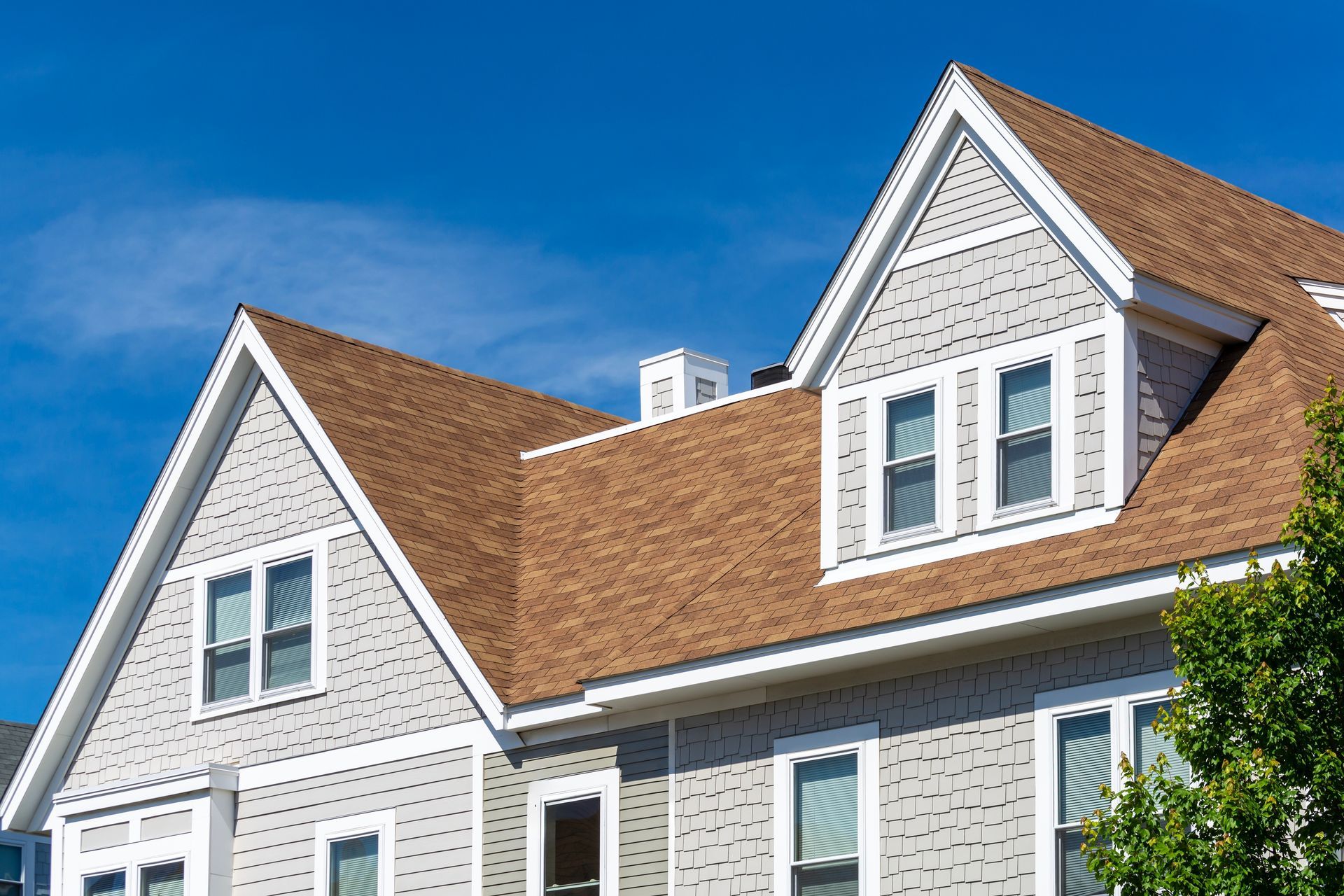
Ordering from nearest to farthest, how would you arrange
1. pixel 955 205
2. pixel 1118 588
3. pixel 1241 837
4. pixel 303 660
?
pixel 1241 837 → pixel 1118 588 → pixel 955 205 → pixel 303 660

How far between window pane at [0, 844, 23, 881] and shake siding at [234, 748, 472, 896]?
52.2ft

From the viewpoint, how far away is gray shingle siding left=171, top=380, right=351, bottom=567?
25.4m

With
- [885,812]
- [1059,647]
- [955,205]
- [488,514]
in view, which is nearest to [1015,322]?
[955,205]

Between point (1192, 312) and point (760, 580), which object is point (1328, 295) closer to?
point (1192, 312)

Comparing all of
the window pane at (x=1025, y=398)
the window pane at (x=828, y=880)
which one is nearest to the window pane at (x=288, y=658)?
the window pane at (x=828, y=880)

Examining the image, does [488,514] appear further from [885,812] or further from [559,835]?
[885,812]

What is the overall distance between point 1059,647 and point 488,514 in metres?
9.18

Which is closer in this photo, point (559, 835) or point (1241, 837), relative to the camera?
point (1241, 837)

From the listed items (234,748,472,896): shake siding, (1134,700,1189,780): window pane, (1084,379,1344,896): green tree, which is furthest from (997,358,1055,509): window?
(234,748,472,896): shake siding

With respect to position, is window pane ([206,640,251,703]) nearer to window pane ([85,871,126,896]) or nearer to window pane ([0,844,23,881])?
window pane ([85,871,126,896])

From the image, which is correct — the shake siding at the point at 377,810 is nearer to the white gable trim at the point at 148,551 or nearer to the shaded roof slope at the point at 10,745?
the white gable trim at the point at 148,551

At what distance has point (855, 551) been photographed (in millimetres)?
20578

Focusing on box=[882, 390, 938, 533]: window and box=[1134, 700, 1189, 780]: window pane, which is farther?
box=[882, 390, 938, 533]: window

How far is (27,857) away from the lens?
128 ft
